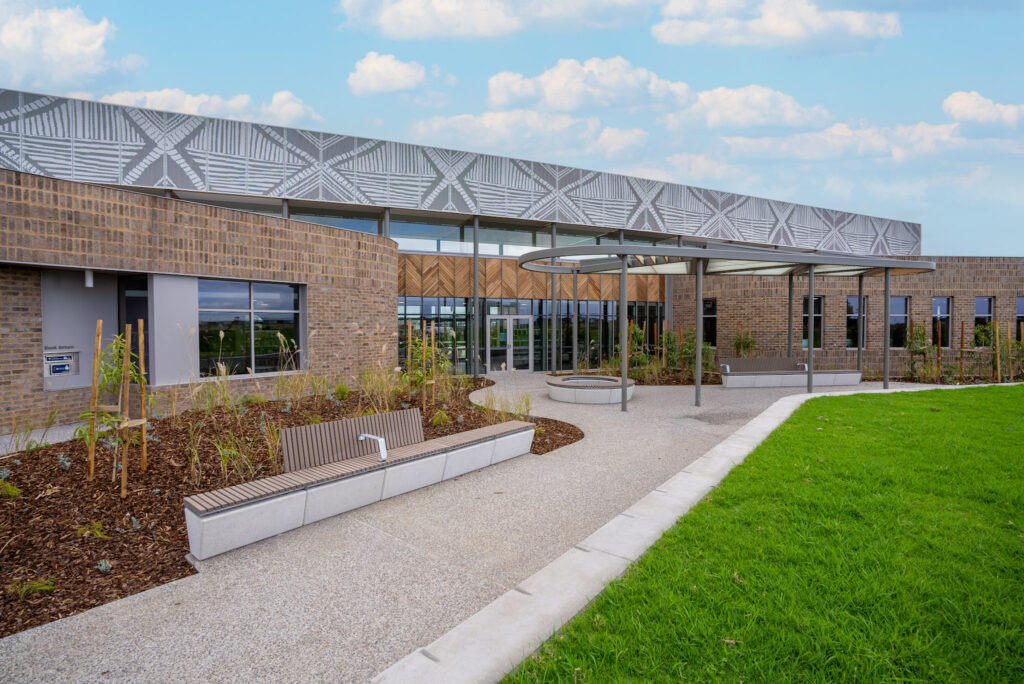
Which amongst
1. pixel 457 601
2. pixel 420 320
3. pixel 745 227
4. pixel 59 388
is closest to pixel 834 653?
pixel 457 601

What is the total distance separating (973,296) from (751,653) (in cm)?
2321

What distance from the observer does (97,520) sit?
4.54 metres

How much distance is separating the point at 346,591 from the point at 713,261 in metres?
12.4

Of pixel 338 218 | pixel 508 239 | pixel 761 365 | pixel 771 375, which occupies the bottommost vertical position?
pixel 771 375

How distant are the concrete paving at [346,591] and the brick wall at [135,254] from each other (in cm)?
709

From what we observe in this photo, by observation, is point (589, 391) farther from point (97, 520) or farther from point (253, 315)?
point (97, 520)

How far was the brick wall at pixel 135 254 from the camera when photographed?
8.06 m

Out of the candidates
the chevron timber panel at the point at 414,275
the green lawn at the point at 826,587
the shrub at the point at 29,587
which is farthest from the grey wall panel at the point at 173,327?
the green lawn at the point at 826,587

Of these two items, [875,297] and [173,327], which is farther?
[875,297]

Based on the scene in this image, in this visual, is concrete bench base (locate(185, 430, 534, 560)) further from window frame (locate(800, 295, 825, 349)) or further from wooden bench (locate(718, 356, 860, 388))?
window frame (locate(800, 295, 825, 349))

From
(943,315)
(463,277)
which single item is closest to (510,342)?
(463,277)

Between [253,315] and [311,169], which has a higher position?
[311,169]

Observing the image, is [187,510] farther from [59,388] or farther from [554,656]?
[59,388]

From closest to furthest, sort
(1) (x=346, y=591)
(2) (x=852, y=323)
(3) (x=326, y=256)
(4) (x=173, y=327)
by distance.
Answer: (1) (x=346, y=591) < (4) (x=173, y=327) < (3) (x=326, y=256) < (2) (x=852, y=323)
